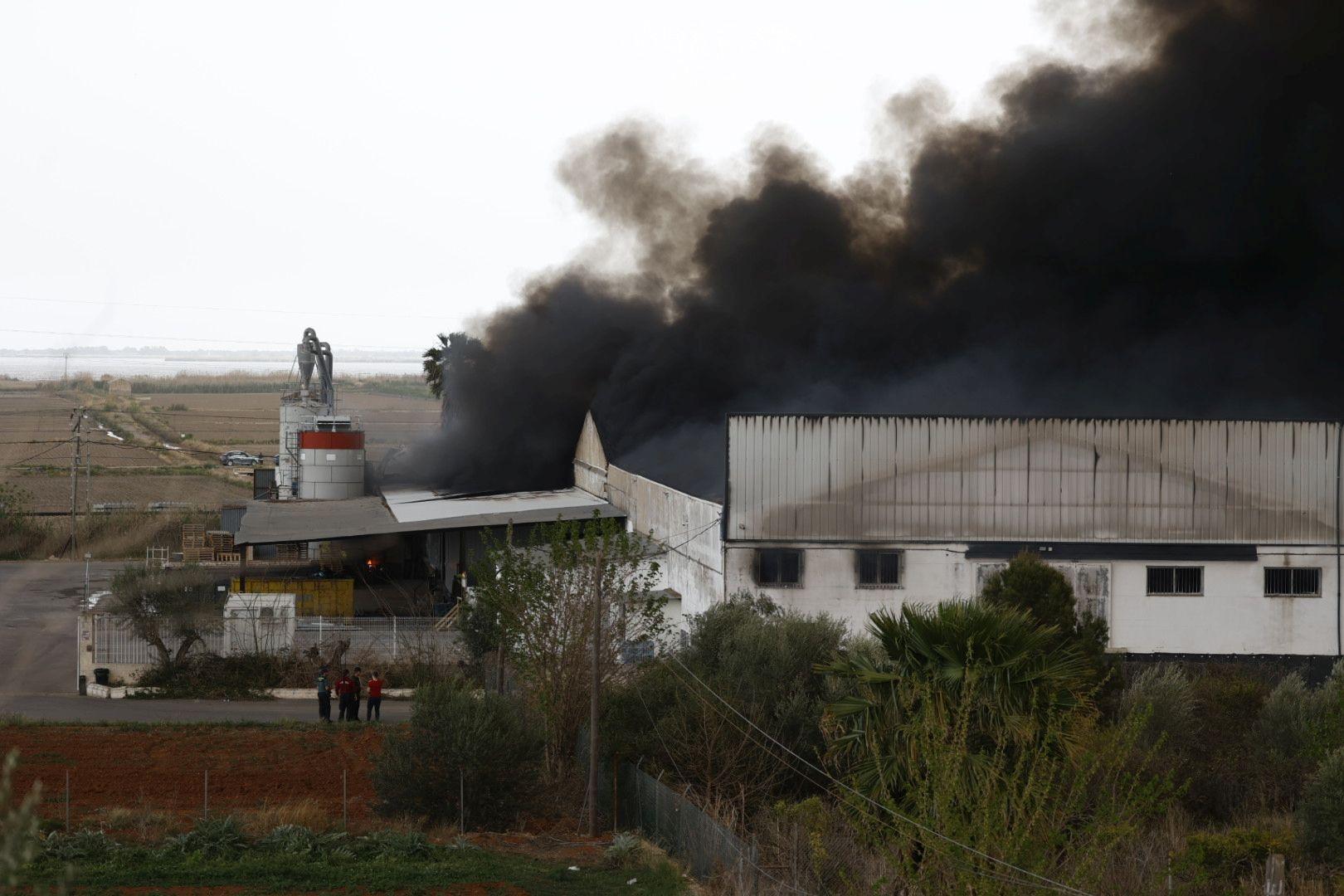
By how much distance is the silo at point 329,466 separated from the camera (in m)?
49.6

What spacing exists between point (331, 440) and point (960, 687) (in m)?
39.7

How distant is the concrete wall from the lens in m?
28.0

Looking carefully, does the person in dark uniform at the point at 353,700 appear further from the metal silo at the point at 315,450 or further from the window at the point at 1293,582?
the metal silo at the point at 315,450

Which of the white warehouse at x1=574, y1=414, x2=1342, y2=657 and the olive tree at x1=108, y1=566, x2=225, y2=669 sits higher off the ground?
the white warehouse at x1=574, y1=414, x2=1342, y2=657

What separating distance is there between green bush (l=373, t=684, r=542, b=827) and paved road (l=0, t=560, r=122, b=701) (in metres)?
13.3

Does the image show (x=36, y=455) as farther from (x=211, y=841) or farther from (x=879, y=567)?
(x=211, y=841)

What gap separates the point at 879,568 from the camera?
28.4m

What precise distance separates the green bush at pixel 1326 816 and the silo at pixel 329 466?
3886cm

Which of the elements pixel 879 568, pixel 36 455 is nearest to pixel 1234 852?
pixel 879 568

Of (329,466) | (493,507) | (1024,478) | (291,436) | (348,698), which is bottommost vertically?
(348,698)

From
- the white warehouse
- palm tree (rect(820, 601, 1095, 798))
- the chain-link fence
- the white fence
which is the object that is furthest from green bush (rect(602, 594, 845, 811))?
the white fence

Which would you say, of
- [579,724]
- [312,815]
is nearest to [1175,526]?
[579,724]

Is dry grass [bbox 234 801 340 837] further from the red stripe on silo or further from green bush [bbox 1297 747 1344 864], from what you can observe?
the red stripe on silo

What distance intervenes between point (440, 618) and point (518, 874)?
17.3m
